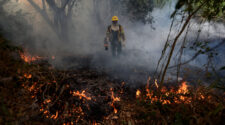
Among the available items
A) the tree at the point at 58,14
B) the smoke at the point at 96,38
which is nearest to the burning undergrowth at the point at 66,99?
the smoke at the point at 96,38

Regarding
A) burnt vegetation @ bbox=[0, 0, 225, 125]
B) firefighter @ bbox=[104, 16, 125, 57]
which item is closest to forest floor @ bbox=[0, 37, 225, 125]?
burnt vegetation @ bbox=[0, 0, 225, 125]

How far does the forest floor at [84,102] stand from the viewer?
1.59 m

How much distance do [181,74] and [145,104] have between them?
5.62 meters

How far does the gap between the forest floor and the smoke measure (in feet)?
7.50

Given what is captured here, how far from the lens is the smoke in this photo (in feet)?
23.7

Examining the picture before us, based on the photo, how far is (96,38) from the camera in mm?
13102

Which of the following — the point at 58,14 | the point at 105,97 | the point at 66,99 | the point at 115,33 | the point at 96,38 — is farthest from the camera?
the point at 96,38

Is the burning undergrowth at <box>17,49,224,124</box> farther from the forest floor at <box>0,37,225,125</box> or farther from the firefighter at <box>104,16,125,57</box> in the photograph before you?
the firefighter at <box>104,16,125,57</box>

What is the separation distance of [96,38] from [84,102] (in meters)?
10.4

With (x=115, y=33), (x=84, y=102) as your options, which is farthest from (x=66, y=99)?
(x=115, y=33)

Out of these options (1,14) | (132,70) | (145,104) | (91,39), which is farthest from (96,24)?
(145,104)

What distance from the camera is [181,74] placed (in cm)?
669

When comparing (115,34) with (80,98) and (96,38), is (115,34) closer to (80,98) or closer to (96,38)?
(80,98)

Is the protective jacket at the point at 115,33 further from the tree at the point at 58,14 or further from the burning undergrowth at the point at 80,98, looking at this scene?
the tree at the point at 58,14
